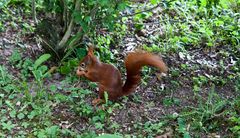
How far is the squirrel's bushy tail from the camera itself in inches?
127

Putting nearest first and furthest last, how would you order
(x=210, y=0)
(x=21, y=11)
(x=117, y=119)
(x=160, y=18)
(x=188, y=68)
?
(x=117, y=119) → (x=210, y=0) → (x=188, y=68) → (x=21, y=11) → (x=160, y=18)

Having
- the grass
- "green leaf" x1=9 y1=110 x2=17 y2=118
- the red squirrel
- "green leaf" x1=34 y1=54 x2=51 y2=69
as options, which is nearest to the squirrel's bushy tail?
the red squirrel

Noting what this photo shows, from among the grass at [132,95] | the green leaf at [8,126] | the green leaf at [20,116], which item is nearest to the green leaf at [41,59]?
the grass at [132,95]

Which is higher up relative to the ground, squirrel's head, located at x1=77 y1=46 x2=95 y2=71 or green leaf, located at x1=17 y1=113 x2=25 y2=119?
squirrel's head, located at x1=77 y1=46 x2=95 y2=71

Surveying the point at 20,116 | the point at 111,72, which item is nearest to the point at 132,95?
the point at 111,72

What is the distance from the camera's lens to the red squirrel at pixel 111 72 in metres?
3.25

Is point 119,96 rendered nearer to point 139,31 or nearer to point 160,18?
point 139,31

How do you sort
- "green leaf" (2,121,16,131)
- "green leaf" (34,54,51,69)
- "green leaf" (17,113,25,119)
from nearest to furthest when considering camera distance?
"green leaf" (2,121,16,131) < "green leaf" (17,113,25,119) < "green leaf" (34,54,51,69)

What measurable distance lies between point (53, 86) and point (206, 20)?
6.83ft

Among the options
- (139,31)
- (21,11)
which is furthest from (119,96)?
(21,11)

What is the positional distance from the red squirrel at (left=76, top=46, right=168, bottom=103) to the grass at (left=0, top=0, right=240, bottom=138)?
128mm

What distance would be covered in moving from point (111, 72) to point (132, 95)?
33 centimetres

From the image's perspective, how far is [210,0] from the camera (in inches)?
142

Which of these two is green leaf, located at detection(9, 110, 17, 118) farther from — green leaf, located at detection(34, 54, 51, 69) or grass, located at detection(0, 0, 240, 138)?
green leaf, located at detection(34, 54, 51, 69)
